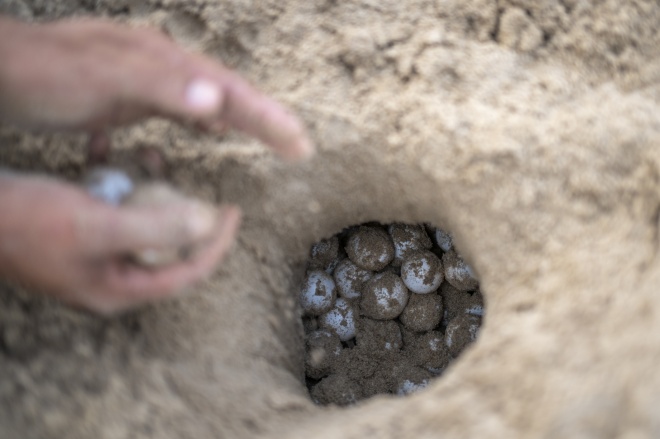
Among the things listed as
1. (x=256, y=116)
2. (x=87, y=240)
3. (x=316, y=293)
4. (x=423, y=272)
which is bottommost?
(x=316, y=293)

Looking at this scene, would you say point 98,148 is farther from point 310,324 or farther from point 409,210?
point 310,324

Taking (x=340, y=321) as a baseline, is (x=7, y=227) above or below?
above

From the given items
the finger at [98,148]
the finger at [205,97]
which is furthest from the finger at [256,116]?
the finger at [98,148]

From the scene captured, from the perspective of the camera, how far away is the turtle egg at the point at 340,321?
1.85 meters

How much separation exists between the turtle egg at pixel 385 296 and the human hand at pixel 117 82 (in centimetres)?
87

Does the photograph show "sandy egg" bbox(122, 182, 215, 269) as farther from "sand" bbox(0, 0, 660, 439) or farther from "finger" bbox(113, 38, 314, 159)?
"sand" bbox(0, 0, 660, 439)

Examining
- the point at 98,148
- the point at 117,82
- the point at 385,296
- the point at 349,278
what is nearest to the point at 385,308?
the point at 385,296

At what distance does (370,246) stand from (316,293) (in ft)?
0.70

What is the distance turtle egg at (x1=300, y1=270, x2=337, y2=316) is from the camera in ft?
5.92

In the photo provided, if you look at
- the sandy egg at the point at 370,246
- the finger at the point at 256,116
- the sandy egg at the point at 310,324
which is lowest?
the sandy egg at the point at 310,324

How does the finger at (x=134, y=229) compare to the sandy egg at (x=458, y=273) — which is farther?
the sandy egg at (x=458, y=273)

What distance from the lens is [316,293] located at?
71.0 inches

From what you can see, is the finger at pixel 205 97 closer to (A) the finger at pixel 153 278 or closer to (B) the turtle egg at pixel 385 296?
(A) the finger at pixel 153 278

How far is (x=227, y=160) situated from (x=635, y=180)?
2.82 ft
